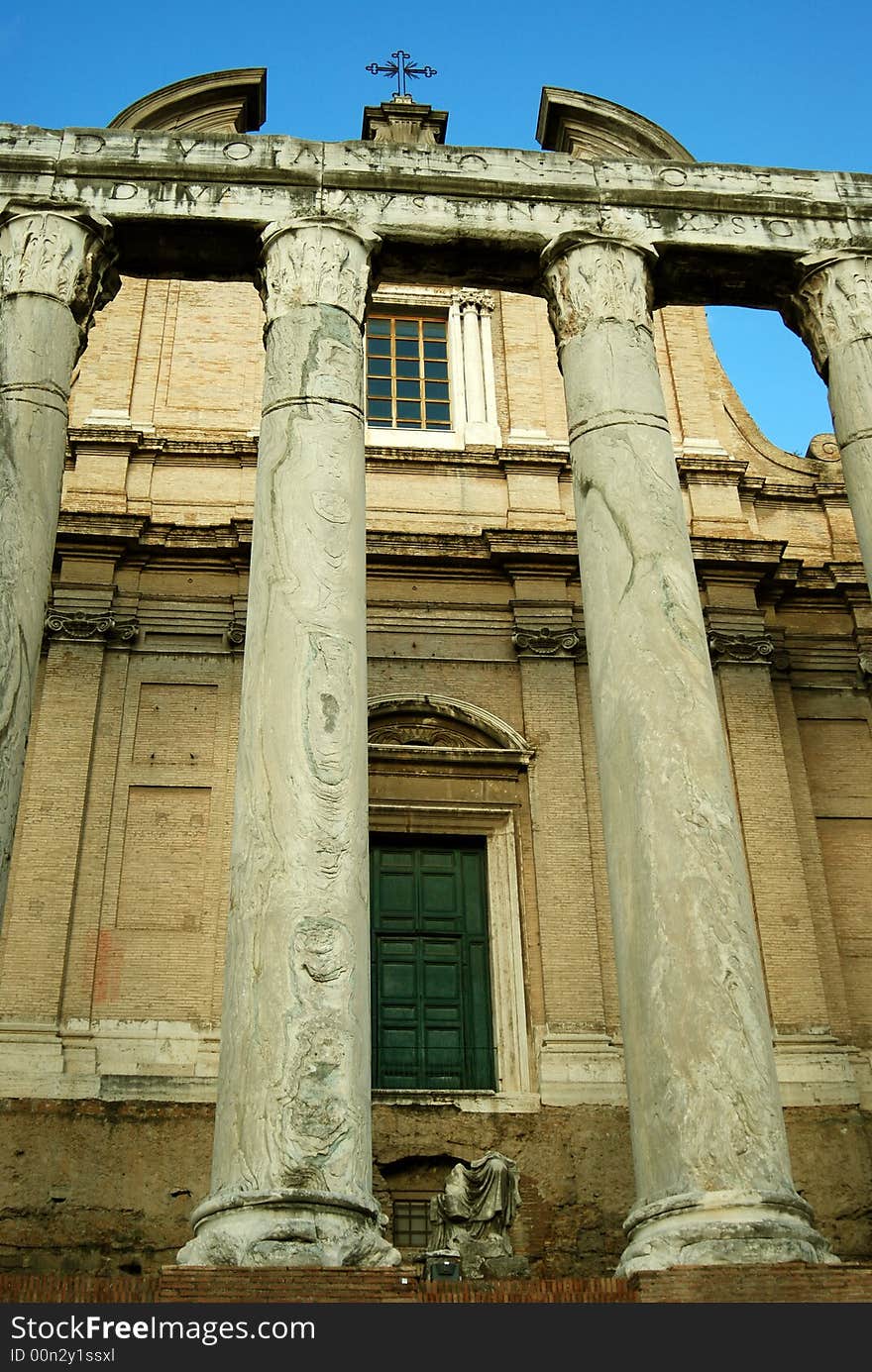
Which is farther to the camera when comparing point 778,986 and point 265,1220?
point 778,986

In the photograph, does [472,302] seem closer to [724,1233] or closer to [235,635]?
[235,635]

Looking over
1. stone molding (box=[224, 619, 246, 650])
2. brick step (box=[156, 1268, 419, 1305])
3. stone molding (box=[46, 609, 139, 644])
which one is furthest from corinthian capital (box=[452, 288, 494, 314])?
brick step (box=[156, 1268, 419, 1305])

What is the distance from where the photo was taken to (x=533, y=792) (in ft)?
56.3

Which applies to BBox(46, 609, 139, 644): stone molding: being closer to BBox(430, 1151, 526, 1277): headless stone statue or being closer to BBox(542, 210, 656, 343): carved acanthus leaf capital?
BBox(542, 210, 656, 343): carved acanthus leaf capital

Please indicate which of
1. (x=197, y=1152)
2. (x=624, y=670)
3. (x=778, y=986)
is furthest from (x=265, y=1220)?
(x=778, y=986)

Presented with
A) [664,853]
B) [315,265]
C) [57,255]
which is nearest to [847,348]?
[315,265]

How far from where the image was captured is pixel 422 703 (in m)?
17.7

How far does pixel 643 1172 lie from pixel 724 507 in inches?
470

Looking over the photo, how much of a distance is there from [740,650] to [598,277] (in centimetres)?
610

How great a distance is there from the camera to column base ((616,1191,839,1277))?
340 inches

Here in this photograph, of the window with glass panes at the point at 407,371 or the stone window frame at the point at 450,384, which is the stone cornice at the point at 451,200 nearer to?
the stone window frame at the point at 450,384

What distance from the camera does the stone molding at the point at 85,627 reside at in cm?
1767

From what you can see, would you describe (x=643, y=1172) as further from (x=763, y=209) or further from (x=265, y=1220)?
(x=763, y=209)

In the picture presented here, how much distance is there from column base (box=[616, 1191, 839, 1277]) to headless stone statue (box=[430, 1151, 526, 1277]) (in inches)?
139
